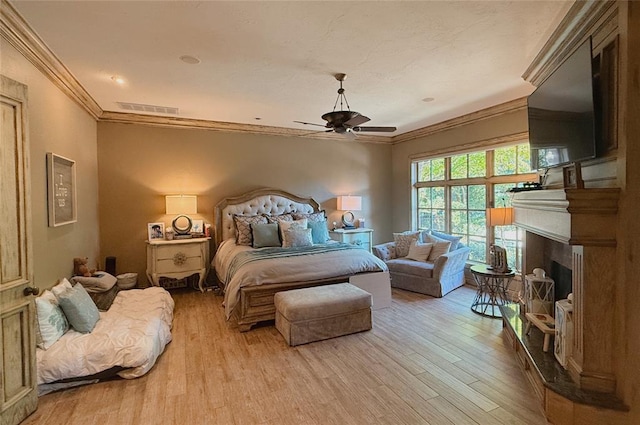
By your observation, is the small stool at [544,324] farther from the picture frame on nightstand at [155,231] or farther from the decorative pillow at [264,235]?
the picture frame on nightstand at [155,231]

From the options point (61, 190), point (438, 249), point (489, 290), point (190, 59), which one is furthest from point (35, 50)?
point (489, 290)

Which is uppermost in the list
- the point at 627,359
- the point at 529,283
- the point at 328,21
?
the point at 328,21

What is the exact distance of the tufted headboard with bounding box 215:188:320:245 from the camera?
5.36m

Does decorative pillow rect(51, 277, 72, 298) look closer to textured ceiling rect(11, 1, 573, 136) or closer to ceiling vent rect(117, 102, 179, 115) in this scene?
textured ceiling rect(11, 1, 573, 136)

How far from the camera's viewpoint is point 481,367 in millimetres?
2707

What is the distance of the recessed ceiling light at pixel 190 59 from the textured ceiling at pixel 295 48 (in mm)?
68

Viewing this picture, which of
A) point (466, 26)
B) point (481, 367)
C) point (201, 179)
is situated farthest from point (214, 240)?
point (466, 26)

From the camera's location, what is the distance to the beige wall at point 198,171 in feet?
16.0

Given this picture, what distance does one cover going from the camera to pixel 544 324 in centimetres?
251

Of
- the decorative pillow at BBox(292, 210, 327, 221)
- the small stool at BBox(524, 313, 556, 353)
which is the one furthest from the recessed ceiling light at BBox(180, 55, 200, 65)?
the small stool at BBox(524, 313, 556, 353)

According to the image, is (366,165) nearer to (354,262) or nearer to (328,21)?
(354,262)

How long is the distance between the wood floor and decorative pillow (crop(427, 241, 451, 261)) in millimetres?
1457

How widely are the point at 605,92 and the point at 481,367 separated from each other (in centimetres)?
225

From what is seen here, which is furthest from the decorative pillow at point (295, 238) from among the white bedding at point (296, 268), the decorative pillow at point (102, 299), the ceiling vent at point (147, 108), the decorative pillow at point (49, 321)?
the decorative pillow at point (49, 321)
